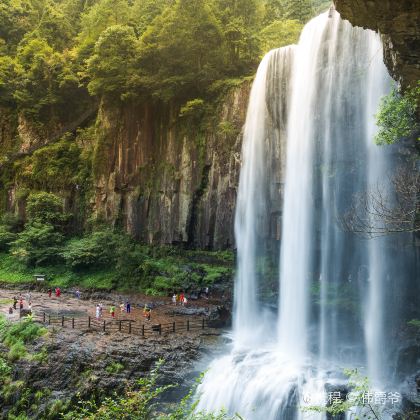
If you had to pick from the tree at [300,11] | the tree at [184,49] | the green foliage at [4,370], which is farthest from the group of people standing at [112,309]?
the tree at [300,11]

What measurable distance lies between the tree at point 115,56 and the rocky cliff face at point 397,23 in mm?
19301

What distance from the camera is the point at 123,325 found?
711 inches

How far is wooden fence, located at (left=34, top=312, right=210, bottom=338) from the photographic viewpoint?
1716 cm

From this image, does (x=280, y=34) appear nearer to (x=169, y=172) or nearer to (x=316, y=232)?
(x=169, y=172)

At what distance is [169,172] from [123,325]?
12.0 m

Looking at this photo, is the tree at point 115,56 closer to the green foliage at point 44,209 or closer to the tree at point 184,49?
the tree at point 184,49

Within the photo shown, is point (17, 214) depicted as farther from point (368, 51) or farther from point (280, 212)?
point (368, 51)

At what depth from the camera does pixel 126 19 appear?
113 ft

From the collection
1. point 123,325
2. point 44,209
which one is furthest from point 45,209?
point 123,325

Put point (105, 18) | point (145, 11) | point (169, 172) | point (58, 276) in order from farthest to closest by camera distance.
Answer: point (105, 18)
point (145, 11)
point (58, 276)
point (169, 172)

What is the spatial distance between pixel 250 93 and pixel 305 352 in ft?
47.0

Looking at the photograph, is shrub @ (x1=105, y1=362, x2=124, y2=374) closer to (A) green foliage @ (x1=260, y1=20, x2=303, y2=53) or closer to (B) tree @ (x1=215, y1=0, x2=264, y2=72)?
(B) tree @ (x1=215, y1=0, x2=264, y2=72)

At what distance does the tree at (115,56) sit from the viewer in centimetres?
2705

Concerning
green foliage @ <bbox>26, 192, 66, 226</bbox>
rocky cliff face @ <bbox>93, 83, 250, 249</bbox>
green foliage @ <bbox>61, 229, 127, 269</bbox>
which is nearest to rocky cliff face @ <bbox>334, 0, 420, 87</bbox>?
rocky cliff face @ <bbox>93, 83, 250, 249</bbox>
